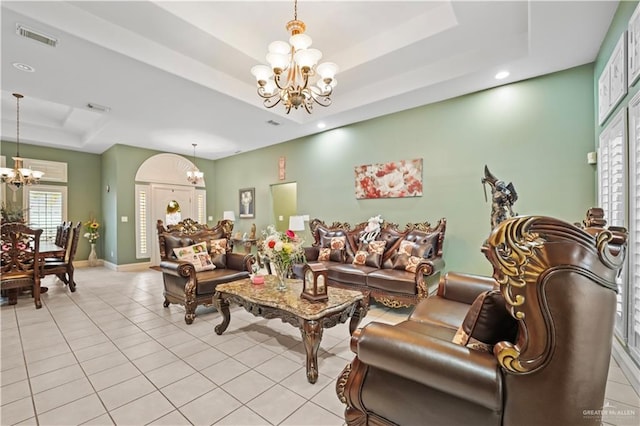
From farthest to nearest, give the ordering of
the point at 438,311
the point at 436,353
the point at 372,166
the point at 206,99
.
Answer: the point at 372,166
the point at 206,99
the point at 438,311
the point at 436,353

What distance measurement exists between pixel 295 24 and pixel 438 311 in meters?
2.90

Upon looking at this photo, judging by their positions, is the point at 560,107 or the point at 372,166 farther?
the point at 372,166

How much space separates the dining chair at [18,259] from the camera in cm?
389

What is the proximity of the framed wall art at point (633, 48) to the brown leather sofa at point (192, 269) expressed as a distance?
13.6 feet

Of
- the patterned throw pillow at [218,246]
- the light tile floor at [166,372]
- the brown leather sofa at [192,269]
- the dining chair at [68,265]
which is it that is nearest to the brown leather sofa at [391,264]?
the light tile floor at [166,372]

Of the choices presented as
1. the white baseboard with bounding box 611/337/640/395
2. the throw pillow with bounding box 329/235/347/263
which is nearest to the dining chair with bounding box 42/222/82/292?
the throw pillow with bounding box 329/235/347/263

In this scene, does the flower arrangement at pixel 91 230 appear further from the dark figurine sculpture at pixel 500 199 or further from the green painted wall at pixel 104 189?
the dark figurine sculpture at pixel 500 199

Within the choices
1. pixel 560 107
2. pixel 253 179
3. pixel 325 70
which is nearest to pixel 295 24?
pixel 325 70

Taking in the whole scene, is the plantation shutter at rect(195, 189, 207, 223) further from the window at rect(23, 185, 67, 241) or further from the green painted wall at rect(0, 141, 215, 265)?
the window at rect(23, 185, 67, 241)

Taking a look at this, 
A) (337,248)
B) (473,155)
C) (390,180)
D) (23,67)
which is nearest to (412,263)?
(337,248)

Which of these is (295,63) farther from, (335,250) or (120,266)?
(120,266)

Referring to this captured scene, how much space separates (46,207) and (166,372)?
7.22 m

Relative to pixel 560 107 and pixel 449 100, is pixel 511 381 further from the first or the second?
pixel 449 100

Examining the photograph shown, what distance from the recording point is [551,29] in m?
2.75
